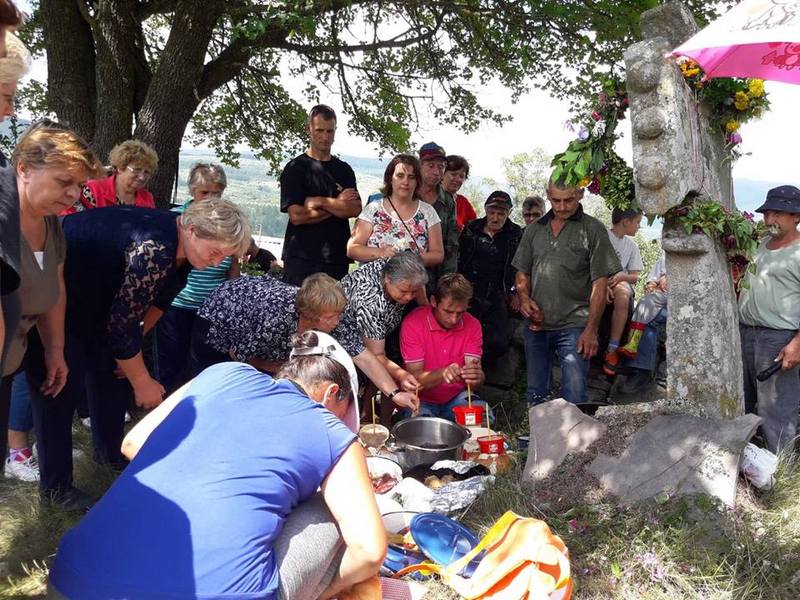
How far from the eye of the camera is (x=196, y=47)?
6.53 m

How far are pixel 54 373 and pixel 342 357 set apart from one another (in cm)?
131

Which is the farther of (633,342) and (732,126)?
(633,342)

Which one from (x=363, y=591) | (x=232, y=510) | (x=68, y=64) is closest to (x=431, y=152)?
(x=363, y=591)

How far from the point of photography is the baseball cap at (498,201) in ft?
17.0

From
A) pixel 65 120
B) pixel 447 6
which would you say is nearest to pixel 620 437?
pixel 447 6

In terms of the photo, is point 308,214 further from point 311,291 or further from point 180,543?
point 180,543

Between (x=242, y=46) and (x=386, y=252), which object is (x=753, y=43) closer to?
(x=386, y=252)

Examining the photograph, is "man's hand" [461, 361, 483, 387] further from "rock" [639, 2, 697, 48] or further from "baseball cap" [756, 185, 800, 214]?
"rock" [639, 2, 697, 48]

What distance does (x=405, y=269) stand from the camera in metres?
3.98

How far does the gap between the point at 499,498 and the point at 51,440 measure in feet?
6.97

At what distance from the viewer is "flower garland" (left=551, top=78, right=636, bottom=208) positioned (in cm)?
374

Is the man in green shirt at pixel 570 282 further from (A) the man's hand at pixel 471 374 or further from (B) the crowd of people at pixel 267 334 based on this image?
(A) the man's hand at pixel 471 374

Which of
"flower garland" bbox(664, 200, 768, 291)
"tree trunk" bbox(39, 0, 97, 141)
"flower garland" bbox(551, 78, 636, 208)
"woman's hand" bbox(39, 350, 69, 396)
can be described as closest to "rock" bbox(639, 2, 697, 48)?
"flower garland" bbox(551, 78, 636, 208)

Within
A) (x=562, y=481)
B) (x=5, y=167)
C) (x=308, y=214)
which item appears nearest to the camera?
(x=5, y=167)
